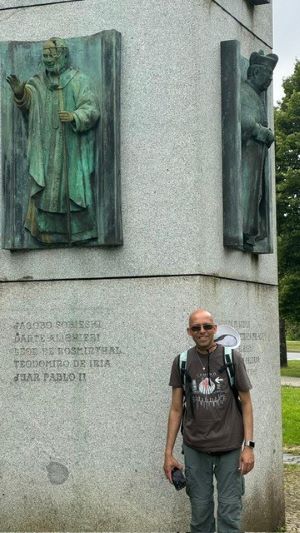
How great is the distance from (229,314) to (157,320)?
2.36 feet

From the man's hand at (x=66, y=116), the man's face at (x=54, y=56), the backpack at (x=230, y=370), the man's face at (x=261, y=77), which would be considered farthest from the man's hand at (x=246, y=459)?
the man's face at (x=261, y=77)

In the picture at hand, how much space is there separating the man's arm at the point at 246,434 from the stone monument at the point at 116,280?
132 centimetres

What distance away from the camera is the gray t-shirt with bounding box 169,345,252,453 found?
20.4 feet

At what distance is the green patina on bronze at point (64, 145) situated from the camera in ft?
25.5

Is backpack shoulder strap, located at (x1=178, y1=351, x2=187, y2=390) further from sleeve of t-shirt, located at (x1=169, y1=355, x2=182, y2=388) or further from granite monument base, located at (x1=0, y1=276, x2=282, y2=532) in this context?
granite monument base, located at (x1=0, y1=276, x2=282, y2=532)

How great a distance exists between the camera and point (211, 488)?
21.2 feet

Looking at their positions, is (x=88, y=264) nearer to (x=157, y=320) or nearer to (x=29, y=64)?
(x=157, y=320)

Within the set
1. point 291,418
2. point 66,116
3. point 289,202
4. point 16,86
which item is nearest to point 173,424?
point 66,116

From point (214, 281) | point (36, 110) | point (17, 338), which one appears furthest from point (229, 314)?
point (36, 110)

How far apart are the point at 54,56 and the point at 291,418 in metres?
10.7

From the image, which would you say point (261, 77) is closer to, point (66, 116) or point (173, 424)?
point (66, 116)

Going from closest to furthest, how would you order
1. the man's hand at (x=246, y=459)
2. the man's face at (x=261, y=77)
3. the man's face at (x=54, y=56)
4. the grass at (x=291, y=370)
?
the man's hand at (x=246, y=459) → the man's face at (x=54, y=56) → the man's face at (x=261, y=77) → the grass at (x=291, y=370)

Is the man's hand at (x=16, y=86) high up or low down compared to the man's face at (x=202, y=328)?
up

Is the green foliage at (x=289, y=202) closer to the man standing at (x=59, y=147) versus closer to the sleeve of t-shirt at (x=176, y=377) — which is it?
the man standing at (x=59, y=147)
